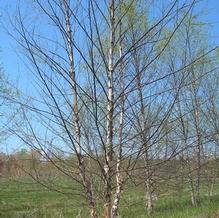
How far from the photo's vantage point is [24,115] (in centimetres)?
427

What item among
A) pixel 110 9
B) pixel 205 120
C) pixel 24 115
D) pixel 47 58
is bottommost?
pixel 24 115

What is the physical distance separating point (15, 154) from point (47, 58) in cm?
268

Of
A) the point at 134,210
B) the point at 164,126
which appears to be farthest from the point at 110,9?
the point at 134,210

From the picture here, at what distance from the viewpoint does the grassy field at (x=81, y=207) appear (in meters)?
8.89

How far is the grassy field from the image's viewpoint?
8889 mm

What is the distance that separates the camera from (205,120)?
664 inches

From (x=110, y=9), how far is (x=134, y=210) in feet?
36.9

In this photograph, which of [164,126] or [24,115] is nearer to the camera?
[164,126]

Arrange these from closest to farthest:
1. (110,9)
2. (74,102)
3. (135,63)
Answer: (110,9) < (74,102) < (135,63)

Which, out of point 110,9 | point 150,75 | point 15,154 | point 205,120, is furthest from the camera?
point 205,120

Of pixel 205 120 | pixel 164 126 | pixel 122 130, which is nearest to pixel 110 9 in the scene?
pixel 164 126

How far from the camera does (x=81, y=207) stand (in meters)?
6.90

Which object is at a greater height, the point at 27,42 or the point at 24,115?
the point at 27,42

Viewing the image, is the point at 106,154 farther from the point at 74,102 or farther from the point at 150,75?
the point at 150,75
